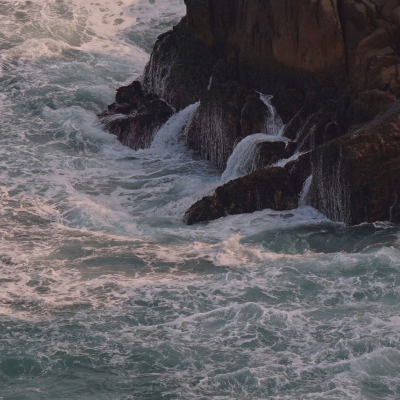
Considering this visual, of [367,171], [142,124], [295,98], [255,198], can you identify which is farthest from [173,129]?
[367,171]

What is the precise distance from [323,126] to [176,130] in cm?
556

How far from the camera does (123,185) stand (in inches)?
944

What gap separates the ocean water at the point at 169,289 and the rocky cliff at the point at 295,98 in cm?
55

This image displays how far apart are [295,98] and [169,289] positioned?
7.53 m

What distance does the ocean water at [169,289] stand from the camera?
14.4 meters

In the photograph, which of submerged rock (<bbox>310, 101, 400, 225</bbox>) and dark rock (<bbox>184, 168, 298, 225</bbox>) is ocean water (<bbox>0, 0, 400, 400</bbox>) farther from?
submerged rock (<bbox>310, 101, 400, 225</bbox>)

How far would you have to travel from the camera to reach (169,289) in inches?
680

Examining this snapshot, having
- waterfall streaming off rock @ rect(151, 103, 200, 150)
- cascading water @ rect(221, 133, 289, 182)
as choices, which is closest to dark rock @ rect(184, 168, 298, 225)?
cascading water @ rect(221, 133, 289, 182)

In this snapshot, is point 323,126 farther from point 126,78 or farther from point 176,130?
point 126,78

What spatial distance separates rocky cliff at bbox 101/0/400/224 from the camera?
19453 millimetres

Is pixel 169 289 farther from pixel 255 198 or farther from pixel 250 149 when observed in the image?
pixel 250 149

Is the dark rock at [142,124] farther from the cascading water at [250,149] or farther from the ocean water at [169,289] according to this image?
the cascading water at [250,149]

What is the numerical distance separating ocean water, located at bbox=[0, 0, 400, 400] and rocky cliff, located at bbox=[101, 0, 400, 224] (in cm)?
55

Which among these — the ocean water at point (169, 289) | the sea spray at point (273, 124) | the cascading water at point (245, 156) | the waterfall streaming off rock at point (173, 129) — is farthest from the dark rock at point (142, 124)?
the cascading water at point (245, 156)
